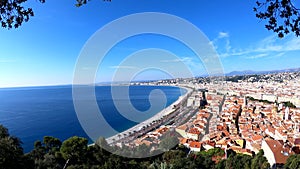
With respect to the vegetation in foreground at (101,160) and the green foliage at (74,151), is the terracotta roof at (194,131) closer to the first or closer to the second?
the vegetation in foreground at (101,160)

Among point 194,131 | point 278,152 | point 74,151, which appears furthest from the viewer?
point 194,131

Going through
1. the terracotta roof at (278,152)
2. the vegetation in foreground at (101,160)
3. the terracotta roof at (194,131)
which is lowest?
the terracotta roof at (194,131)

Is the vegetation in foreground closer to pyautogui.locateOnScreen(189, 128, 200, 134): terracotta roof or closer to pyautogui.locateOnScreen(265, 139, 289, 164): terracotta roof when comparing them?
pyautogui.locateOnScreen(265, 139, 289, 164): terracotta roof

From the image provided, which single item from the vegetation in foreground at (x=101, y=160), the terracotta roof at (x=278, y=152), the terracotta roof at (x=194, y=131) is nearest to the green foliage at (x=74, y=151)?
the vegetation in foreground at (x=101, y=160)

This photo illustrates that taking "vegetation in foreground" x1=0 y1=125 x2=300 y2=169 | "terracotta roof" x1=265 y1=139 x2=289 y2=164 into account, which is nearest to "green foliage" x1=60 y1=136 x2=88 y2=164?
"vegetation in foreground" x1=0 y1=125 x2=300 y2=169

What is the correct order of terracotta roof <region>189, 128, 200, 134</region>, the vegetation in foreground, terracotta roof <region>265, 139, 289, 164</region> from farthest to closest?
terracotta roof <region>189, 128, 200, 134</region>
terracotta roof <region>265, 139, 289, 164</region>
the vegetation in foreground

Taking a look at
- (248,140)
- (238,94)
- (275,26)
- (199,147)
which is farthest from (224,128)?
(238,94)

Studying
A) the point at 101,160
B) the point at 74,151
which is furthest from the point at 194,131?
the point at 74,151

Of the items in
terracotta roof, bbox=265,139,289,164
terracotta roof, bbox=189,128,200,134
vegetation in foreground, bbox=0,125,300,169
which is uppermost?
vegetation in foreground, bbox=0,125,300,169

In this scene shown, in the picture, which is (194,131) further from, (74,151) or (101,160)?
(74,151)

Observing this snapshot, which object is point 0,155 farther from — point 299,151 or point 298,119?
point 298,119

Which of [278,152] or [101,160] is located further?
[278,152]
